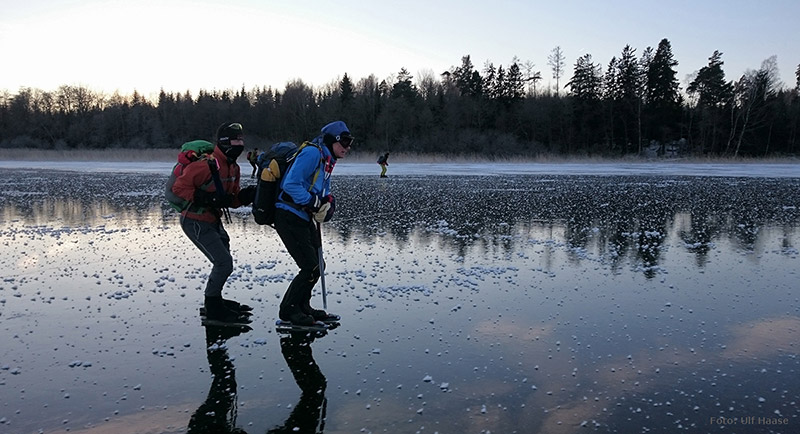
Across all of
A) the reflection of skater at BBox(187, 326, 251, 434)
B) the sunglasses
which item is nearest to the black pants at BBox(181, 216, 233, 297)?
the reflection of skater at BBox(187, 326, 251, 434)

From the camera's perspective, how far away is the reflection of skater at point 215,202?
18.5 feet

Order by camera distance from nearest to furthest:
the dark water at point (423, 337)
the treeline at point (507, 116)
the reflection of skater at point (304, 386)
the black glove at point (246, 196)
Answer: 1. the reflection of skater at point (304, 386)
2. the dark water at point (423, 337)
3. the black glove at point (246, 196)
4. the treeline at point (507, 116)

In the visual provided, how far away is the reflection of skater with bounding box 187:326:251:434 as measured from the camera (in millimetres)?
3709

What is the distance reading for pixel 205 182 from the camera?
5699 mm

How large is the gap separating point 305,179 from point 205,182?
110 cm

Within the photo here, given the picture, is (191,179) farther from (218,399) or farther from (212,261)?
(218,399)

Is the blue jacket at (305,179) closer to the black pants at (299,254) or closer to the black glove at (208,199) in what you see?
the black pants at (299,254)

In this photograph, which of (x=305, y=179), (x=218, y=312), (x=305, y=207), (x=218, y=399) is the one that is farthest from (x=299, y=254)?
(x=218, y=399)

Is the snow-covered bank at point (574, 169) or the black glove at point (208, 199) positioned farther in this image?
the snow-covered bank at point (574, 169)

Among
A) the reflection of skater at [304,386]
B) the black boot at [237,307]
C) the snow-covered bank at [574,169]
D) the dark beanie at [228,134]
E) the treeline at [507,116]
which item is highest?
the treeline at [507,116]

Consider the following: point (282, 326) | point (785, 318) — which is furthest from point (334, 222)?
point (785, 318)

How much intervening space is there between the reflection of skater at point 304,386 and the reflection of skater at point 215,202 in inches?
35.9

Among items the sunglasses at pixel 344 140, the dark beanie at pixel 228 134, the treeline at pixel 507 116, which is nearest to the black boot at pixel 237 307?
the dark beanie at pixel 228 134

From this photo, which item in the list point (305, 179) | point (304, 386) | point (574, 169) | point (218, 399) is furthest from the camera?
point (574, 169)
